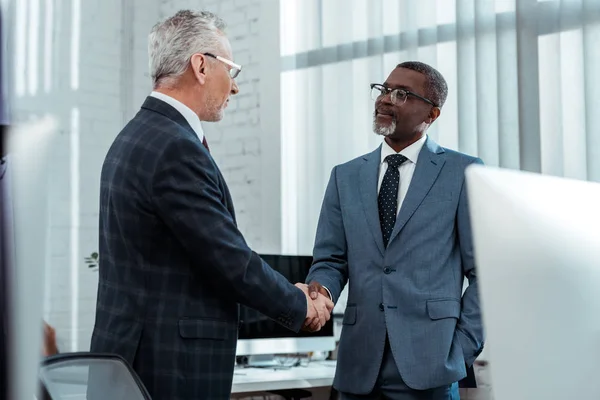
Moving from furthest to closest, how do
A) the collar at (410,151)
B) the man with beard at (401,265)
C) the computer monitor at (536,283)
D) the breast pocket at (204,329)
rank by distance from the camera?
the collar at (410,151) → the man with beard at (401,265) → the breast pocket at (204,329) → the computer monitor at (536,283)

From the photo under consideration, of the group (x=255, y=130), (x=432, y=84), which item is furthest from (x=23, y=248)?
(x=255, y=130)

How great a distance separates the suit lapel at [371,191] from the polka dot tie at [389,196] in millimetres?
22

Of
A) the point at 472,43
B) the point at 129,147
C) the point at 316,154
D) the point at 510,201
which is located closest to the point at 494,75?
the point at 472,43

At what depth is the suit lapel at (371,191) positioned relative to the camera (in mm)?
2213

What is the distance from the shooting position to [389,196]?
2275mm

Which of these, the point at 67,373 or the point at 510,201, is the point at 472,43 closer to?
the point at 67,373

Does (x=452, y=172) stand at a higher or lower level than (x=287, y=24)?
lower

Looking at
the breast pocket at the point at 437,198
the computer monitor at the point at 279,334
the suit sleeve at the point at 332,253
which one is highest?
the breast pocket at the point at 437,198

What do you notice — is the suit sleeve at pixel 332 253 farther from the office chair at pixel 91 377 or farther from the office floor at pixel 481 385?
the office floor at pixel 481 385

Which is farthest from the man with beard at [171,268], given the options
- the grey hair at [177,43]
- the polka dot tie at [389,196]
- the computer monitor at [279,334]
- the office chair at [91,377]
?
the computer monitor at [279,334]

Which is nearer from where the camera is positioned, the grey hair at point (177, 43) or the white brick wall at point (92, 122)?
the grey hair at point (177, 43)

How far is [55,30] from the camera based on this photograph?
4.60 m

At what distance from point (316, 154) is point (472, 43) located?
1006 millimetres

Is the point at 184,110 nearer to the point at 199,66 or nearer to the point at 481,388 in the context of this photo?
the point at 199,66
